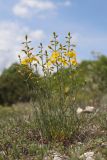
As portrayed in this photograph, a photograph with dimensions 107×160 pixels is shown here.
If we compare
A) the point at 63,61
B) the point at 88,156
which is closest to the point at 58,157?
the point at 88,156

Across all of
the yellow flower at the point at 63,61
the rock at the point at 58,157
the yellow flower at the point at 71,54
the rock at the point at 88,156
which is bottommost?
the rock at the point at 58,157

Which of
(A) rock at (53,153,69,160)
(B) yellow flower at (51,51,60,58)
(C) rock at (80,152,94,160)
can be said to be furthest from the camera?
(B) yellow flower at (51,51,60,58)

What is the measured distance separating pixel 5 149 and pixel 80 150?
3.57ft

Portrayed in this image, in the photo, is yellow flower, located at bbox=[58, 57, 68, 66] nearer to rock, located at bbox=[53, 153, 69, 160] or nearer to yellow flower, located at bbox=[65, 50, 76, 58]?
yellow flower, located at bbox=[65, 50, 76, 58]

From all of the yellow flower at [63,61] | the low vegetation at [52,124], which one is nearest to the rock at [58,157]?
the low vegetation at [52,124]

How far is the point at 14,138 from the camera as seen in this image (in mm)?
7367

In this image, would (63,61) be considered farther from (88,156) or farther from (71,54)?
(88,156)

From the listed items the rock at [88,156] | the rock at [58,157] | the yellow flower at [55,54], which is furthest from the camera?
the yellow flower at [55,54]

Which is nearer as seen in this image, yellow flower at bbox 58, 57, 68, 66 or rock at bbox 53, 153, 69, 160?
rock at bbox 53, 153, 69, 160

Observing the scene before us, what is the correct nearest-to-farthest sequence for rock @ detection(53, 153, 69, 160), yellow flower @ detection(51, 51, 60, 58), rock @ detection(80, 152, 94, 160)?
rock @ detection(80, 152, 94, 160)
rock @ detection(53, 153, 69, 160)
yellow flower @ detection(51, 51, 60, 58)

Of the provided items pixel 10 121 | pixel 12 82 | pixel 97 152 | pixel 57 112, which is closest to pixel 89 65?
pixel 12 82

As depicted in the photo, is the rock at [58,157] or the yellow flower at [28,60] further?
the yellow flower at [28,60]

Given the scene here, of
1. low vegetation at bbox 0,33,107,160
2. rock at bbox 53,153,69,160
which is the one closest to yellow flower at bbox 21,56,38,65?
low vegetation at bbox 0,33,107,160

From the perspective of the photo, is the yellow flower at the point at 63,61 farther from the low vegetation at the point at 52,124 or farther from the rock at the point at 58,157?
the rock at the point at 58,157
